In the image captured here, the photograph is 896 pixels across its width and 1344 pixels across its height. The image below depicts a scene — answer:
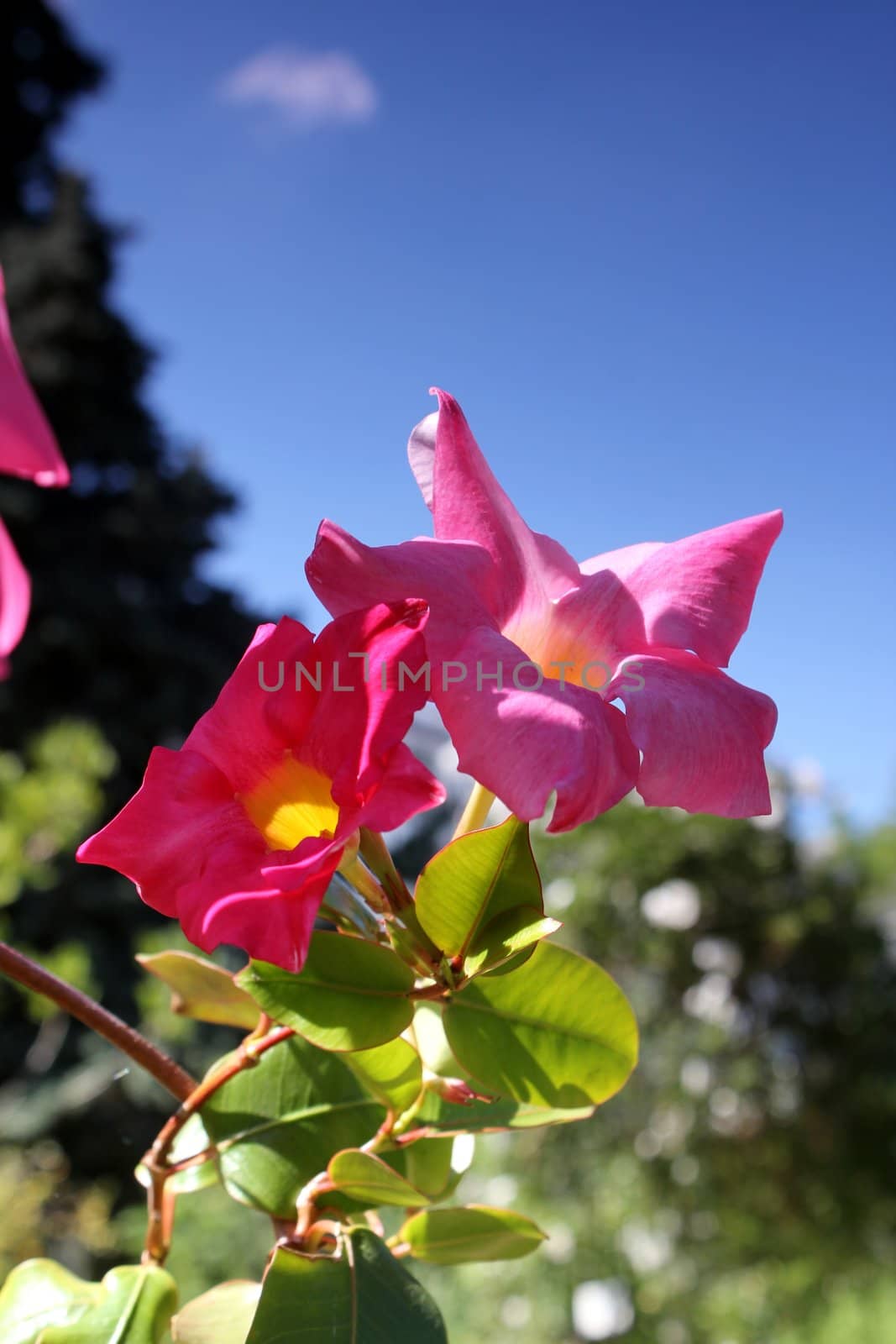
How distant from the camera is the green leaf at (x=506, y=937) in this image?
291mm

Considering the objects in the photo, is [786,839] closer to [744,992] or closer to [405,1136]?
[744,992]

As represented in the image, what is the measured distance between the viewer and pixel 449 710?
265mm

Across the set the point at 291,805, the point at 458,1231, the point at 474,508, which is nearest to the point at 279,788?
the point at 291,805

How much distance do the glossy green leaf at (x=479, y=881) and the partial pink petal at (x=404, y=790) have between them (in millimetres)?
36

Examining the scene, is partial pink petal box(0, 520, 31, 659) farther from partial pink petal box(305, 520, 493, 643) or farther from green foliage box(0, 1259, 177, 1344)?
green foliage box(0, 1259, 177, 1344)

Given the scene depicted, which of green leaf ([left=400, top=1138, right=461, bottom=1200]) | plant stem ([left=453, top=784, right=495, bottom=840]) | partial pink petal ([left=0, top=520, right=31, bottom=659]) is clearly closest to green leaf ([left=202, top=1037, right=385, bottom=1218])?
green leaf ([left=400, top=1138, right=461, bottom=1200])

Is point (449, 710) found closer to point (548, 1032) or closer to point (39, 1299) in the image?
point (548, 1032)

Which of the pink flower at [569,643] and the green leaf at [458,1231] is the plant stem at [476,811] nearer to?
the pink flower at [569,643]

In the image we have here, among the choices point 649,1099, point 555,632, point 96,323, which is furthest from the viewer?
point 96,323

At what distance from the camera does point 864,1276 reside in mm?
3209

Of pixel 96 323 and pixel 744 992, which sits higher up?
pixel 96 323

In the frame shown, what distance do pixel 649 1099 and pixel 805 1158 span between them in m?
0.55

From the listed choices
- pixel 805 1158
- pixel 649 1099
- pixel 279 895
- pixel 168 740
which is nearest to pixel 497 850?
pixel 279 895

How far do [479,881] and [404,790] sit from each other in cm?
5
